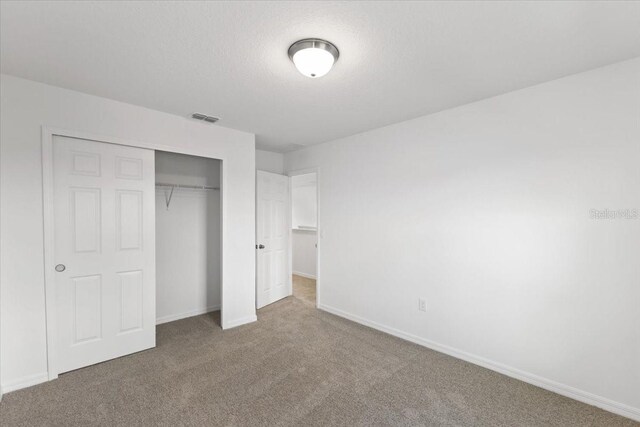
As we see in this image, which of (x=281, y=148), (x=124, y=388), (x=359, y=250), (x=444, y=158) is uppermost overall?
(x=281, y=148)

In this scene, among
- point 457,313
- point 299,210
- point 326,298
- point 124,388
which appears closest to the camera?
point 124,388

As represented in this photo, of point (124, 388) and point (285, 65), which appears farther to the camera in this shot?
point (124, 388)

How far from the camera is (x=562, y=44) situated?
5.93ft

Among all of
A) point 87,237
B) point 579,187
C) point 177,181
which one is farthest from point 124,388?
point 579,187

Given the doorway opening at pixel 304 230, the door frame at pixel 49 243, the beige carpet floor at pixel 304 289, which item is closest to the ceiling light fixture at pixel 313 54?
the door frame at pixel 49 243

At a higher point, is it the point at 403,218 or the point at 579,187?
the point at 579,187

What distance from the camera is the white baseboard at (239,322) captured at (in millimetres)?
3506

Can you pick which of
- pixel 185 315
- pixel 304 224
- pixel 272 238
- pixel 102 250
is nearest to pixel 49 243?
pixel 102 250

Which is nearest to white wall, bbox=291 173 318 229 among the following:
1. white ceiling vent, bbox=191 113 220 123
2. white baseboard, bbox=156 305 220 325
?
white baseboard, bbox=156 305 220 325

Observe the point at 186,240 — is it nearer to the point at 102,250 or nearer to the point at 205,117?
the point at 102,250

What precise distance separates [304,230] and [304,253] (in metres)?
0.51

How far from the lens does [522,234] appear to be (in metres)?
2.44

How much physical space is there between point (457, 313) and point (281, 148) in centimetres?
327

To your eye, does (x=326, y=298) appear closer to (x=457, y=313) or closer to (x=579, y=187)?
(x=457, y=313)
